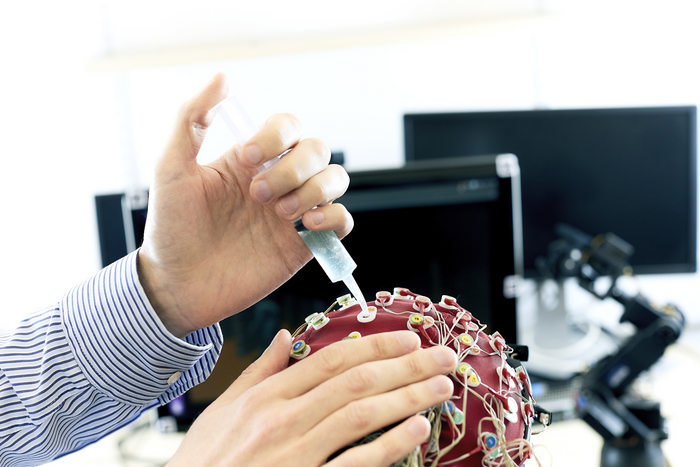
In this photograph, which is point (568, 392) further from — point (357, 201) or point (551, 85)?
point (551, 85)

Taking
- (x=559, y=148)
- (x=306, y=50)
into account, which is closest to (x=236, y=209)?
(x=306, y=50)

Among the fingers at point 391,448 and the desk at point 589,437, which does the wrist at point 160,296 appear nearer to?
the fingers at point 391,448

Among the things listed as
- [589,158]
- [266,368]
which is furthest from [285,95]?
[266,368]

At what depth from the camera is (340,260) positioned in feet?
2.18

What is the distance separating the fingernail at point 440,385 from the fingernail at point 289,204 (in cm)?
25

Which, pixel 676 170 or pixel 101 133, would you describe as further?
pixel 101 133

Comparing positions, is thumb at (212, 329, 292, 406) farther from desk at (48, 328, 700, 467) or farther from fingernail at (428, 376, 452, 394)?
desk at (48, 328, 700, 467)

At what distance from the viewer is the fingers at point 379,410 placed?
1.64ft

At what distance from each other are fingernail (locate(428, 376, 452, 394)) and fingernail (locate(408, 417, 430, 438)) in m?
0.03

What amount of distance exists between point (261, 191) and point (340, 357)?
20 cm

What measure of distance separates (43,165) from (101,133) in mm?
262

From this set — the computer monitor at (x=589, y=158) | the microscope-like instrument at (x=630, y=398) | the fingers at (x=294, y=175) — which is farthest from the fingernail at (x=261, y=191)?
the computer monitor at (x=589, y=158)

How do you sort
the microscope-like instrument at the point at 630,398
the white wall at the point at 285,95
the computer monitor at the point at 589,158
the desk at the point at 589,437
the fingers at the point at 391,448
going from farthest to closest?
the white wall at the point at 285,95, the computer monitor at the point at 589,158, the desk at the point at 589,437, the microscope-like instrument at the point at 630,398, the fingers at the point at 391,448

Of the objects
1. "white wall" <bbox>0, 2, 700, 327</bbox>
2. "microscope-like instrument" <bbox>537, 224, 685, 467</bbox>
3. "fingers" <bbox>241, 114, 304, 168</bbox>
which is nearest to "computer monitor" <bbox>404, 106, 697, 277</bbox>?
"white wall" <bbox>0, 2, 700, 327</bbox>
